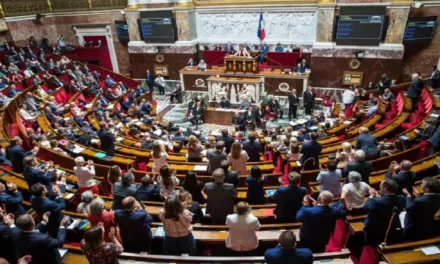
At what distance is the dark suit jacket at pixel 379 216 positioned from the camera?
3459 millimetres

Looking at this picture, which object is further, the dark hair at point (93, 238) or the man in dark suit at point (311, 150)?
the man in dark suit at point (311, 150)

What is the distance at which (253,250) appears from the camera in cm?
391

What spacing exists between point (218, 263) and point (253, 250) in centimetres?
71

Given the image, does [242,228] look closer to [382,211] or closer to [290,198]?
[290,198]

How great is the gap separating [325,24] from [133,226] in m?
12.8

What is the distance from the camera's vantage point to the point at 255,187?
14.9ft

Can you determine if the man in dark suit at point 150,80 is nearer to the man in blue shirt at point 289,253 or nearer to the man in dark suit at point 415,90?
the man in dark suit at point 415,90

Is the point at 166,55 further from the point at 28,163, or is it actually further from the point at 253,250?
the point at 253,250

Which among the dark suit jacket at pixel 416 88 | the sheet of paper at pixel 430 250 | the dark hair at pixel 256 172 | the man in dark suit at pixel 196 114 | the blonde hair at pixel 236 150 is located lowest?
the man in dark suit at pixel 196 114

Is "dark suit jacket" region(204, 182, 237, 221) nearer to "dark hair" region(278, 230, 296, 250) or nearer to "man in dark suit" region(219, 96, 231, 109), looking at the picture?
"dark hair" region(278, 230, 296, 250)

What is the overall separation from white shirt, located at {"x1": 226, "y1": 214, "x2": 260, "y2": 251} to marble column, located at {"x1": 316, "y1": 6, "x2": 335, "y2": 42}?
12259 mm

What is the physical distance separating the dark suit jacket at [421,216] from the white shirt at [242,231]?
1.76 metres

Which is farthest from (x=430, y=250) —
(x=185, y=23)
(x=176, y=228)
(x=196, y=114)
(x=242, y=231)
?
(x=185, y=23)

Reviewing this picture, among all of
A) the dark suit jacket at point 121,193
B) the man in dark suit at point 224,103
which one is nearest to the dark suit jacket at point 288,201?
the dark suit jacket at point 121,193
